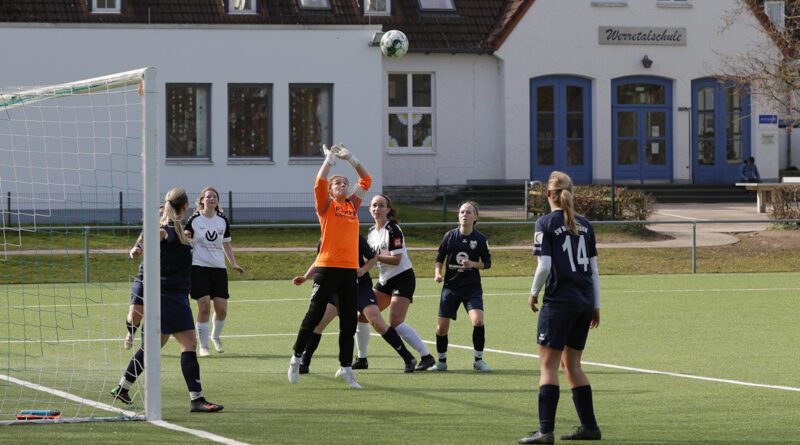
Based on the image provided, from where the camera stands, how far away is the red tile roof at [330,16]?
33219mm

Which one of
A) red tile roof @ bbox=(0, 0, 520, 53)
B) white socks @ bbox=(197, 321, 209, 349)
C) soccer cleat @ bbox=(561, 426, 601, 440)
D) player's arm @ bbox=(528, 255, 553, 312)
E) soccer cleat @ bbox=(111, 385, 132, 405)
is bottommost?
soccer cleat @ bbox=(561, 426, 601, 440)

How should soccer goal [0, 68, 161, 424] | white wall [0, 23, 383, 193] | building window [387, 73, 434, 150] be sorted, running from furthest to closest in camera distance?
building window [387, 73, 434, 150]
white wall [0, 23, 383, 193]
soccer goal [0, 68, 161, 424]

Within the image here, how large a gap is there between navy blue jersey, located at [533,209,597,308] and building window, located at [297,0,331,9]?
2827 cm

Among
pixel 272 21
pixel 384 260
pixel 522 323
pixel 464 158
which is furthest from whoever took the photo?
pixel 464 158

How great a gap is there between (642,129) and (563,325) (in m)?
33.9

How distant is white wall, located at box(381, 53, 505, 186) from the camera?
128ft

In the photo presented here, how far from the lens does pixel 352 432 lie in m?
8.59

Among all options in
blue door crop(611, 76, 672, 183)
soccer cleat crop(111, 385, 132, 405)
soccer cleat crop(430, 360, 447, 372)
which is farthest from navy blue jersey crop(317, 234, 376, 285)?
blue door crop(611, 76, 672, 183)

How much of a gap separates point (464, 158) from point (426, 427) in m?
31.0

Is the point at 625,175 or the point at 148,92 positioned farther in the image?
the point at 625,175

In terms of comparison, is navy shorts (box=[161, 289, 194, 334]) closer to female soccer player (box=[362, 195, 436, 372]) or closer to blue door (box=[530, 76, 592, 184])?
female soccer player (box=[362, 195, 436, 372])

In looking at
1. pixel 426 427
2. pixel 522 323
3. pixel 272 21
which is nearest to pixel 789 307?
pixel 522 323

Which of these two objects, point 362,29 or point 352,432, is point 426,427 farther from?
point 362,29

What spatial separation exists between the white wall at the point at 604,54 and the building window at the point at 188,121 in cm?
1097
